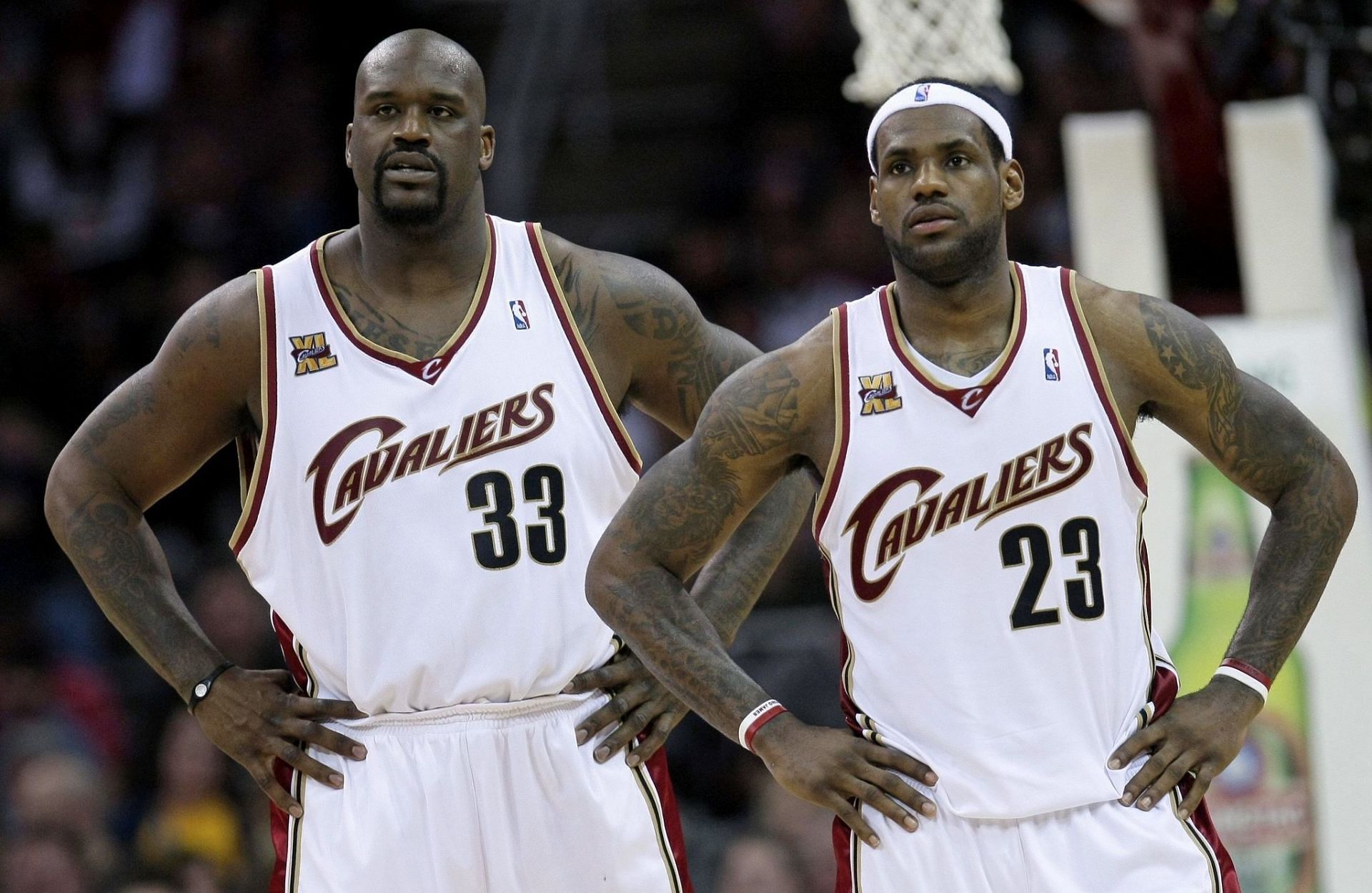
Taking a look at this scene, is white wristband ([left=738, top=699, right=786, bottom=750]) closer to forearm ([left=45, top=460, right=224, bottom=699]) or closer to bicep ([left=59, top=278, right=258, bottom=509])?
forearm ([left=45, top=460, right=224, bottom=699])

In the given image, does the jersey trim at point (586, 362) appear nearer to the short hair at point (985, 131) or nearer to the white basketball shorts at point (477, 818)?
the white basketball shorts at point (477, 818)

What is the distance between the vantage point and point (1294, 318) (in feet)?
26.6

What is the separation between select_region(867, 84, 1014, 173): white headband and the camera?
4.45 metres

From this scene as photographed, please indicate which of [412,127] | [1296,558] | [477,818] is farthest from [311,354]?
[1296,558]

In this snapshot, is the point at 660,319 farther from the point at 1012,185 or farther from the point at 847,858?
the point at 847,858

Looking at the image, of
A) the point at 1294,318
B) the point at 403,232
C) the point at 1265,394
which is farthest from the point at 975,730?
the point at 1294,318

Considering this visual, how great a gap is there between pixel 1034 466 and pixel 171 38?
9594 mm

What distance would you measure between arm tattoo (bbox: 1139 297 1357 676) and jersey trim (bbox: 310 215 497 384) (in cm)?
165

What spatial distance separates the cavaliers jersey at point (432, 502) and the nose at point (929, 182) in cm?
100

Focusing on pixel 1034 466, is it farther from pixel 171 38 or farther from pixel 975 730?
pixel 171 38

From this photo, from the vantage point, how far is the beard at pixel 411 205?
479 centimetres

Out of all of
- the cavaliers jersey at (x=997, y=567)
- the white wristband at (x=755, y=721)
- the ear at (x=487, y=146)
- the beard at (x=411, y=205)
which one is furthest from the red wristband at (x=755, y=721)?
the ear at (x=487, y=146)

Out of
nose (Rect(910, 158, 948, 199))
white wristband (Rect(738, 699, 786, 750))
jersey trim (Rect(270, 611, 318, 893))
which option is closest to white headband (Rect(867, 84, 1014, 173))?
nose (Rect(910, 158, 948, 199))

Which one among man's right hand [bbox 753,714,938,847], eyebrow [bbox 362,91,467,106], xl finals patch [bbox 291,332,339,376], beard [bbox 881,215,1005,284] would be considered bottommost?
man's right hand [bbox 753,714,938,847]
